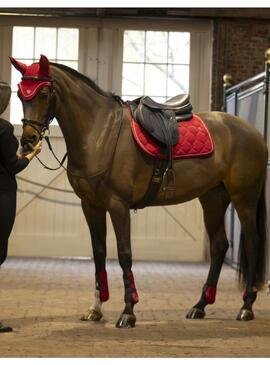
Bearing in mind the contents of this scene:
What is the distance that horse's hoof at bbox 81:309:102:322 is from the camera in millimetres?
4934

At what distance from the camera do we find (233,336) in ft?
14.5

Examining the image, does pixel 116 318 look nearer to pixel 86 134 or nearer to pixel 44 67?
pixel 86 134

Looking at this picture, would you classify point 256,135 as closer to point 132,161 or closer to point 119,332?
point 132,161

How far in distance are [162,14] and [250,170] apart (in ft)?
17.4

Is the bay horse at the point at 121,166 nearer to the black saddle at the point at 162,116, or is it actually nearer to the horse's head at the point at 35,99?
the horse's head at the point at 35,99

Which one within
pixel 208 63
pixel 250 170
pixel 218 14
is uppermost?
pixel 218 14

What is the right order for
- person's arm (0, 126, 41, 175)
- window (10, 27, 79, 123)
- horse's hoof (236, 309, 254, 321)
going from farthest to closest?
window (10, 27, 79, 123), horse's hoof (236, 309, 254, 321), person's arm (0, 126, 41, 175)

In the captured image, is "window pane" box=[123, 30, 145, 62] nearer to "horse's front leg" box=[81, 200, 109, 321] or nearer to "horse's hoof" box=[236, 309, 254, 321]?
"horse's front leg" box=[81, 200, 109, 321]

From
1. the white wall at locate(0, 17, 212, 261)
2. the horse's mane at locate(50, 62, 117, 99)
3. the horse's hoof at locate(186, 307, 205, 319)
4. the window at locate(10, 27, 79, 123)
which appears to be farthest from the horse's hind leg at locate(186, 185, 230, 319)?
the window at locate(10, 27, 79, 123)

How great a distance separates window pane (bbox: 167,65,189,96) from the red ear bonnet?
5878 mm

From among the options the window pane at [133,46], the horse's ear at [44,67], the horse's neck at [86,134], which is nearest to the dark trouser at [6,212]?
the horse's neck at [86,134]

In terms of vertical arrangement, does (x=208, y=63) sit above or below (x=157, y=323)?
above

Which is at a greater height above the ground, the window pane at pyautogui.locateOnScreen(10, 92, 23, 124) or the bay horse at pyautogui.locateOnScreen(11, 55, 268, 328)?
the window pane at pyautogui.locateOnScreen(10, 92, 23, 124)

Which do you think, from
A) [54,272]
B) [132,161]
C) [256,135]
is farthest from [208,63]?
[132,161]
